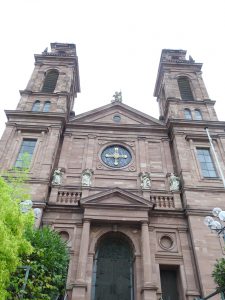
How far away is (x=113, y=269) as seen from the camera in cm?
1623

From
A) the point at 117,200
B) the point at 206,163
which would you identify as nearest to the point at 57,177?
the point at 117,200

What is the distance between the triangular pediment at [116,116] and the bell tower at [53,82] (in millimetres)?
1717

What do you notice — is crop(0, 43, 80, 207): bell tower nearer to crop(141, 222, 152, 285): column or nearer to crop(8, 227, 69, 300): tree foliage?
crop(8, 227, 69, 300): tree foliage

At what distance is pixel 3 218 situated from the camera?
1012 cm

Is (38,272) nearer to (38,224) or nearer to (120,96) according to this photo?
(38,224)

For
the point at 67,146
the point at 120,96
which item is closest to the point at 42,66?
the point at 120,96

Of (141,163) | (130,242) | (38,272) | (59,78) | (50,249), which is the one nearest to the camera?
(38,272)

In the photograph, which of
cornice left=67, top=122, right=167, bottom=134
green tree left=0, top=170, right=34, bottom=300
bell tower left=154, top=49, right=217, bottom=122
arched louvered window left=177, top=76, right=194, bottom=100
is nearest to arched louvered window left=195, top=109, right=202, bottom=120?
bell tower left=154, top=49, right=217, bottom=122

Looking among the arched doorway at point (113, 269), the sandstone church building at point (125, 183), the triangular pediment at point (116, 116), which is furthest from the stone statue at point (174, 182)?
the triangular pediment at point (116, 116)

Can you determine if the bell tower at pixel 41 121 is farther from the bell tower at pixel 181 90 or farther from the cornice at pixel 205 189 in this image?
the cornice at pixel 205 189

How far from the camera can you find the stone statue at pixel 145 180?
19.2 m

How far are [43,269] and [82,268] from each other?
3985 mm

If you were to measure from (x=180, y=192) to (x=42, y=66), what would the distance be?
17.7 m

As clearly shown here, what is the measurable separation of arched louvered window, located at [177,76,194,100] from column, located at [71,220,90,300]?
15.1 metres
